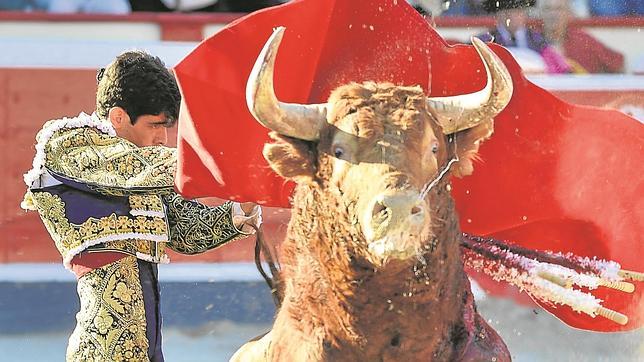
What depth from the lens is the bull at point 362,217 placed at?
128 inches

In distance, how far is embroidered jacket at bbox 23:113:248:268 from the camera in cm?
358

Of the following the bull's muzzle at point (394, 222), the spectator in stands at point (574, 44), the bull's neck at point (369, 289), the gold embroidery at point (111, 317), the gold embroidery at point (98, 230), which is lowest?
the spectator in stands at point (574, 44)

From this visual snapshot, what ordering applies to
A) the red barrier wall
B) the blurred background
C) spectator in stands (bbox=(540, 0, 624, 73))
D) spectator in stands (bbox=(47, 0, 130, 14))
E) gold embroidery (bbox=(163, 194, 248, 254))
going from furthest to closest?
spectator in stands (bbox=(47, 0, 130, 14)) < spectator in stands (bbox=(540, 0, 624, 73)) < the red barrier wall < the blurred background < gold embroidery (bbox=(163, 194, 248, 254))

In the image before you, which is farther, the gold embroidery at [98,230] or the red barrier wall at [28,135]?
the red barrier wall at [28,135]

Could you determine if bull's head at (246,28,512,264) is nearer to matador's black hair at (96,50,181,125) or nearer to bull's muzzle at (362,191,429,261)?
bull's muzzle at (362,191,429,261)

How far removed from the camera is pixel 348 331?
132 inches

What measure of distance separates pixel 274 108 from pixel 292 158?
0.42 feet

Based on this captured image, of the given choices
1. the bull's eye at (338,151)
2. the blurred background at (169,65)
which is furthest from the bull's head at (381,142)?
the blurred background at (169,65)

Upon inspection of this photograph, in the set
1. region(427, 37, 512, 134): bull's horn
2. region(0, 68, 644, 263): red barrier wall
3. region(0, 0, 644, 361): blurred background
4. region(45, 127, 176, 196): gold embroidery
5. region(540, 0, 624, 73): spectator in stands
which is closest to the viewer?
region(427, 37, 512, 134): bull's horn

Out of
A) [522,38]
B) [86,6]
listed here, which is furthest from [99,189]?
[86,6]

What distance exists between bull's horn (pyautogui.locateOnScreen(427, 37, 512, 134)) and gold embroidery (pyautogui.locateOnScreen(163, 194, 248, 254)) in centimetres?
71

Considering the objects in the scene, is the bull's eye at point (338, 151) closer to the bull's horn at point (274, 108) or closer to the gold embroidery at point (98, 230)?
the bull's horn at point (274, 108)

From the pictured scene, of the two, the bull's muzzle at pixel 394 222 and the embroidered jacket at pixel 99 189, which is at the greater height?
the bull's muzzle at pixel 394 222

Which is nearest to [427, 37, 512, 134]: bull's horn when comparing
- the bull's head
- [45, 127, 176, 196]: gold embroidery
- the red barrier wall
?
the bull's head
